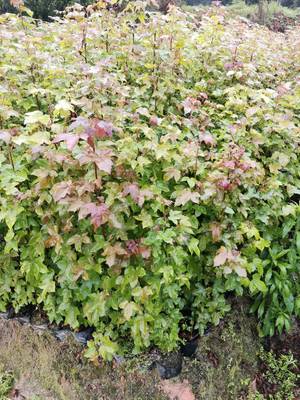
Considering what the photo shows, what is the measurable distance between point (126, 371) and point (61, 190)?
120cm

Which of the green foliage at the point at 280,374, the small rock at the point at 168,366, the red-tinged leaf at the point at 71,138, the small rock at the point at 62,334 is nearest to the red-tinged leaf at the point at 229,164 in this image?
the red-tinged leaf at the point at 71,138

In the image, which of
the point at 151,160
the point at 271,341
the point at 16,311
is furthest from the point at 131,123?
the point at 271,341

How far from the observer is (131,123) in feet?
8.55

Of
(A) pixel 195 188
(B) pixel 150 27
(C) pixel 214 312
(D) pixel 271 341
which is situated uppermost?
(B) pixel 150 27

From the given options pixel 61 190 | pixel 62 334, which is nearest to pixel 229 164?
pixel 61 190

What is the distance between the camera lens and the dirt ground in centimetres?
250

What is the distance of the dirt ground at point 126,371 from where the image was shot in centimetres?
250

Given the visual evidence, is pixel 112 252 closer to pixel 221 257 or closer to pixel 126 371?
pixel 221 257

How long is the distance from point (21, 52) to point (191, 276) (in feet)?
6.49

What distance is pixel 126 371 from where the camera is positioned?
2.55 meters

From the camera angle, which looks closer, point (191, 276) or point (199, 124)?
point (191, 276)

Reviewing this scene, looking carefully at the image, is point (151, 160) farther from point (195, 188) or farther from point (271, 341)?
point (271, 341)

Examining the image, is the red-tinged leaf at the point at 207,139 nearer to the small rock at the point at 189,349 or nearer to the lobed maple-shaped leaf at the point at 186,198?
the lobed maple-shaped leaf at the point at 186,198

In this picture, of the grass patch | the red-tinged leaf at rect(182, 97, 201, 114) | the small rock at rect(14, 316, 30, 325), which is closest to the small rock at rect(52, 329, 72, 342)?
the small rock at rect(14, 316, 30, 325)
